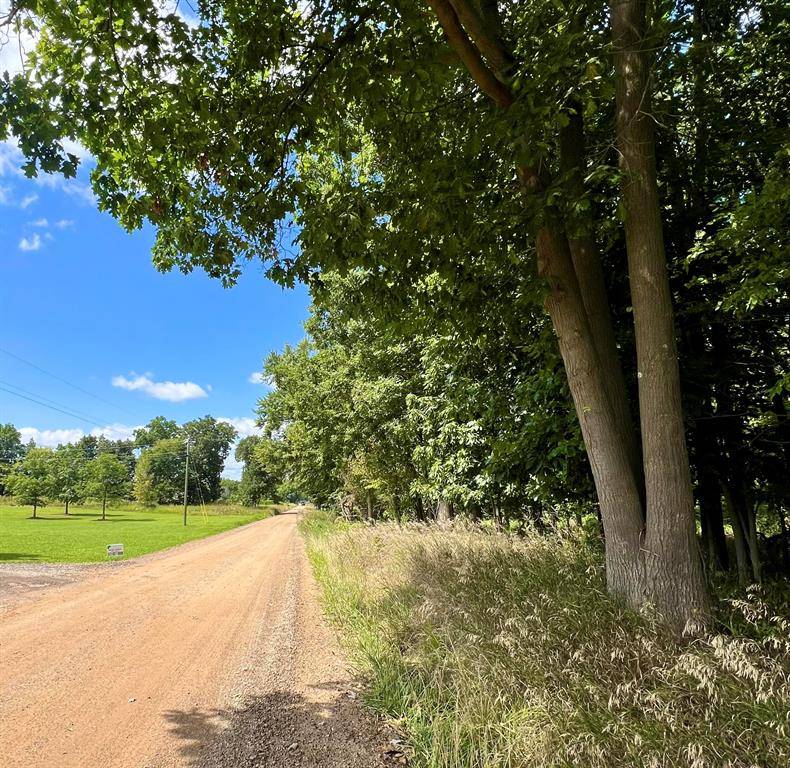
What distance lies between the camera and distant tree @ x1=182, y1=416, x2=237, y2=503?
4026 inches

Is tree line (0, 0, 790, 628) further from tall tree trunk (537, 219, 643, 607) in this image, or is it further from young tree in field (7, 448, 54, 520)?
young tree in field (7, 448, 54, 520)

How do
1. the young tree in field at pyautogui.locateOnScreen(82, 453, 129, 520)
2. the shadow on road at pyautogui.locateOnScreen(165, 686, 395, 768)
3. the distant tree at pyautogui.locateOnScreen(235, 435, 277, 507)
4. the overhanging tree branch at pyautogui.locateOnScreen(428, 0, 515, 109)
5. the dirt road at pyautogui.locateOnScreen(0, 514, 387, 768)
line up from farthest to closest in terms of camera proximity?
the distant tree at pyautogui.locateOnScreen(235, 435, 277, 507), the young tree in field at pyautogui.locateOnScreen(82, 453, 129, 520), the overhanging tree branch at pyautogui.locateOnScreen(428, 0, 515, 109), the dirt road at pyautogui.locateOnScreen(0, 514, 387, 768), the shadow on road at pyautogui.locateOnScreen(165, 686, 395, 768)

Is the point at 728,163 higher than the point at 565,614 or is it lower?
higher

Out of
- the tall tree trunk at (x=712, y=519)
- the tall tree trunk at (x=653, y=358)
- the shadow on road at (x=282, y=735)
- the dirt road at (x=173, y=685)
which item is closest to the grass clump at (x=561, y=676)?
the shadow on road at (x=282, y=735)

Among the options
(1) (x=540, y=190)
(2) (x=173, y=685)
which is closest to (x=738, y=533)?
(1) (x=540, y=190)

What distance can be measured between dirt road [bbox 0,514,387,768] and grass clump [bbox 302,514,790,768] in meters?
0.61

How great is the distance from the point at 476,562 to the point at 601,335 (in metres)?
3.26

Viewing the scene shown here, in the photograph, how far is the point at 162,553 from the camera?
56.5 feet

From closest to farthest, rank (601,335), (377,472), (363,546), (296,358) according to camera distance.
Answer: (601,335) < (363,546) < (377,472) < (296,358)

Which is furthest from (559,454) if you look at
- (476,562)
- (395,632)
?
(395,632)

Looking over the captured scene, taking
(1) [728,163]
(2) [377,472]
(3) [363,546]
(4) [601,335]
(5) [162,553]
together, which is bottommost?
(5) [162,553]

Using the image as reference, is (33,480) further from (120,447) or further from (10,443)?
(120,447)

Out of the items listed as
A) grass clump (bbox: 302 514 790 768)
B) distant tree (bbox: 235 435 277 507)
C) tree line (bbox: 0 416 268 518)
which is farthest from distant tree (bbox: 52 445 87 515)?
grass clump (bbox: 302 514 790 768)

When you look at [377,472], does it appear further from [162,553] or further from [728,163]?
[728,163]
